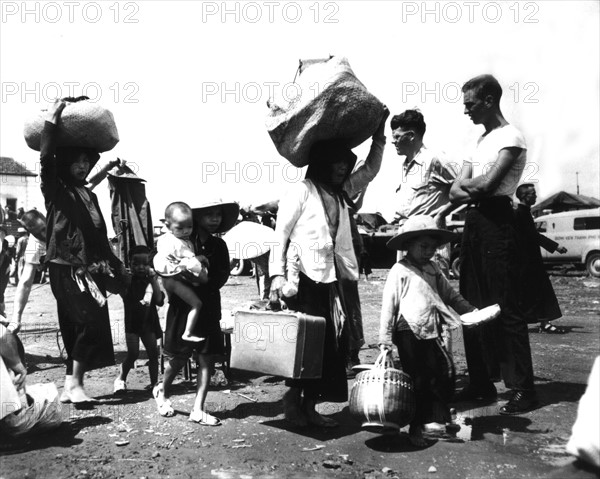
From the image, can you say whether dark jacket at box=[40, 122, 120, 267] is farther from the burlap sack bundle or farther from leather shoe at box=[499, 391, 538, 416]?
leather shoe at box=[499, 391, 538, 416]

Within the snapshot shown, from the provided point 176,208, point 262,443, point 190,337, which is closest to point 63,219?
point 176,208

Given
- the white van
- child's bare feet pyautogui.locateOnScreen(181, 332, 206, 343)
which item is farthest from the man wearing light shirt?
the white van

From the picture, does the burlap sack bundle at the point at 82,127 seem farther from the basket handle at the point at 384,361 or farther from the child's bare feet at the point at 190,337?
the basket handle at the point at 384,361

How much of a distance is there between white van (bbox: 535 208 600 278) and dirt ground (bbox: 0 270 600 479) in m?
14.7

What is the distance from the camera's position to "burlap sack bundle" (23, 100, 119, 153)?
511cm

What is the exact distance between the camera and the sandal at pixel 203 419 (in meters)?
4.67

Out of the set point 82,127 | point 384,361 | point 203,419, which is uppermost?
point 82,127

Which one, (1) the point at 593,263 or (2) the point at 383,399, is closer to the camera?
(2) the point at 383,399

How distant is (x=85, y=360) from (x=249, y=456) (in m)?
1.92

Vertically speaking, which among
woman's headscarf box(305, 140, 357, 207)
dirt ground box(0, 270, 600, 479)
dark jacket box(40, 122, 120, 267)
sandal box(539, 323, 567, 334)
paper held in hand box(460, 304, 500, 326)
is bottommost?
sandal box(539, 323, 567, 334)

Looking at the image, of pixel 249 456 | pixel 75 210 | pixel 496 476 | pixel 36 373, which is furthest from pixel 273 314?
pixel 36 373

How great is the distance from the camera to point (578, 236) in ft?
65.4

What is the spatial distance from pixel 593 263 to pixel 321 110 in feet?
58.1

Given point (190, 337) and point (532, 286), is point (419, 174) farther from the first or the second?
point (190, 337)
